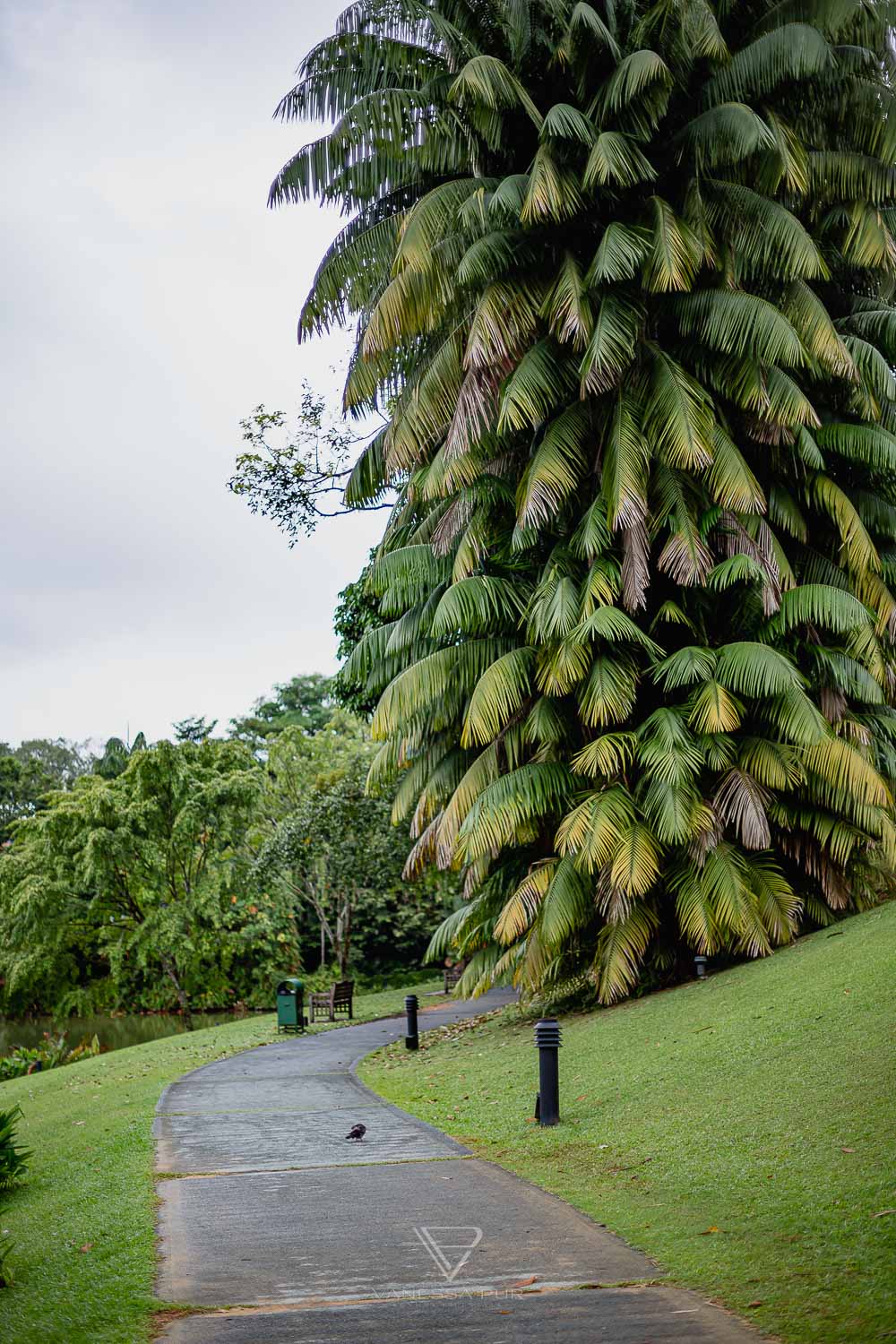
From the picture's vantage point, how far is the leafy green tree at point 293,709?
6016cm

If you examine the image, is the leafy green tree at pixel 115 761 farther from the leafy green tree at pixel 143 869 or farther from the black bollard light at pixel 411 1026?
the black bollard light at pixel 411 1026

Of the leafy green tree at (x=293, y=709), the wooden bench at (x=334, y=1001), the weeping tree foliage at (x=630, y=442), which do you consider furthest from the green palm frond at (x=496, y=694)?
the leafy green tree at (x=293, y=709)

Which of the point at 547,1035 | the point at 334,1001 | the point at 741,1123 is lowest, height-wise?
the point at 334,1001

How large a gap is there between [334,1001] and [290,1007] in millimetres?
2926

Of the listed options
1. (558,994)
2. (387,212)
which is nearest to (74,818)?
(558,994)

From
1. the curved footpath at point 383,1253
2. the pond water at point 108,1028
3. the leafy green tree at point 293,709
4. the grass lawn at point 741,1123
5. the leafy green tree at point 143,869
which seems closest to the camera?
the curved footpath at point 383,1253

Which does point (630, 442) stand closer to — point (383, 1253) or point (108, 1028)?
point (383, 1253)

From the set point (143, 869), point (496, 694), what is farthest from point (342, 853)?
point (496, 694)

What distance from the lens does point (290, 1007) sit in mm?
22641

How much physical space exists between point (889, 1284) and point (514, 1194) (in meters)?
3.06

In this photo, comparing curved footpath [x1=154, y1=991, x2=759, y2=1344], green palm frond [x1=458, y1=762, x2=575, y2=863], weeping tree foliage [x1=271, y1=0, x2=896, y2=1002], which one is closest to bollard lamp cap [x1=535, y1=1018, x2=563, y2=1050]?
curved footpath [x1=154, y1=991, x2=759, y2=1344]

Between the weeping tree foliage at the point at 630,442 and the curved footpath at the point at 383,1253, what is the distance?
553cm

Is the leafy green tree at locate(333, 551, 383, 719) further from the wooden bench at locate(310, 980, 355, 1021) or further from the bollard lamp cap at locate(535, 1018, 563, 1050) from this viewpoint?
the bollard lamp cap at locate(535, 1018, 563, 1050)

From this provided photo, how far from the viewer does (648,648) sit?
14.7 metres
